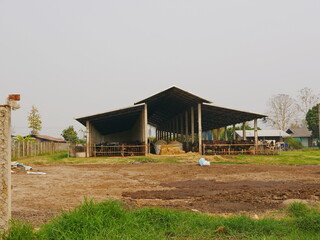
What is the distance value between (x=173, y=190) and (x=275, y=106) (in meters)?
54.5

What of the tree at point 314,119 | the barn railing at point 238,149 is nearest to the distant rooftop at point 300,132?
the tree at point 314,119

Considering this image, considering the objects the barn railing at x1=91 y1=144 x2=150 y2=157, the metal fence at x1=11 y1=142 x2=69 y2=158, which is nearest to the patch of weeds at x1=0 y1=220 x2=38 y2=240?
the barn railing at x1=91 y1=144 x2=150 y2=157

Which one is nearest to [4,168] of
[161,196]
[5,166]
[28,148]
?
[5,166]

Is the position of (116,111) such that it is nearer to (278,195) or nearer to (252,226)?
(278,195)

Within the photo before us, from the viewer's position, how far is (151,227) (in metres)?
5.01

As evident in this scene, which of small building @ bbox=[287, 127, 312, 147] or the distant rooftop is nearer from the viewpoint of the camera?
small building @ bbox=[287, 127, 312, 147]

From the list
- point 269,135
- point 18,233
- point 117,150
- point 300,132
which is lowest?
point 18,233

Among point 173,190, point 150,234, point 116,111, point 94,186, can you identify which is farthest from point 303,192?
point 116,111

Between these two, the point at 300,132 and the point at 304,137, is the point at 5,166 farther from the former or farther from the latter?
the point at 300,132

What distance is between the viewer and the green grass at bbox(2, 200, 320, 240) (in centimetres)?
430

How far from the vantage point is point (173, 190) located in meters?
9.49

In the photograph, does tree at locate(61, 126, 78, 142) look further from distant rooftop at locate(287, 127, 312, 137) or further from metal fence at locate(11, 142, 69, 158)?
distant rooftop at locate(287, 127, 312, 137)

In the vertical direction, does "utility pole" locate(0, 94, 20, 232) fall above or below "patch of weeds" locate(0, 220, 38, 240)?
above

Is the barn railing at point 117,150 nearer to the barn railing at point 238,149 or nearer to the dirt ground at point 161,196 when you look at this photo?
the barn railing at point 238,149
